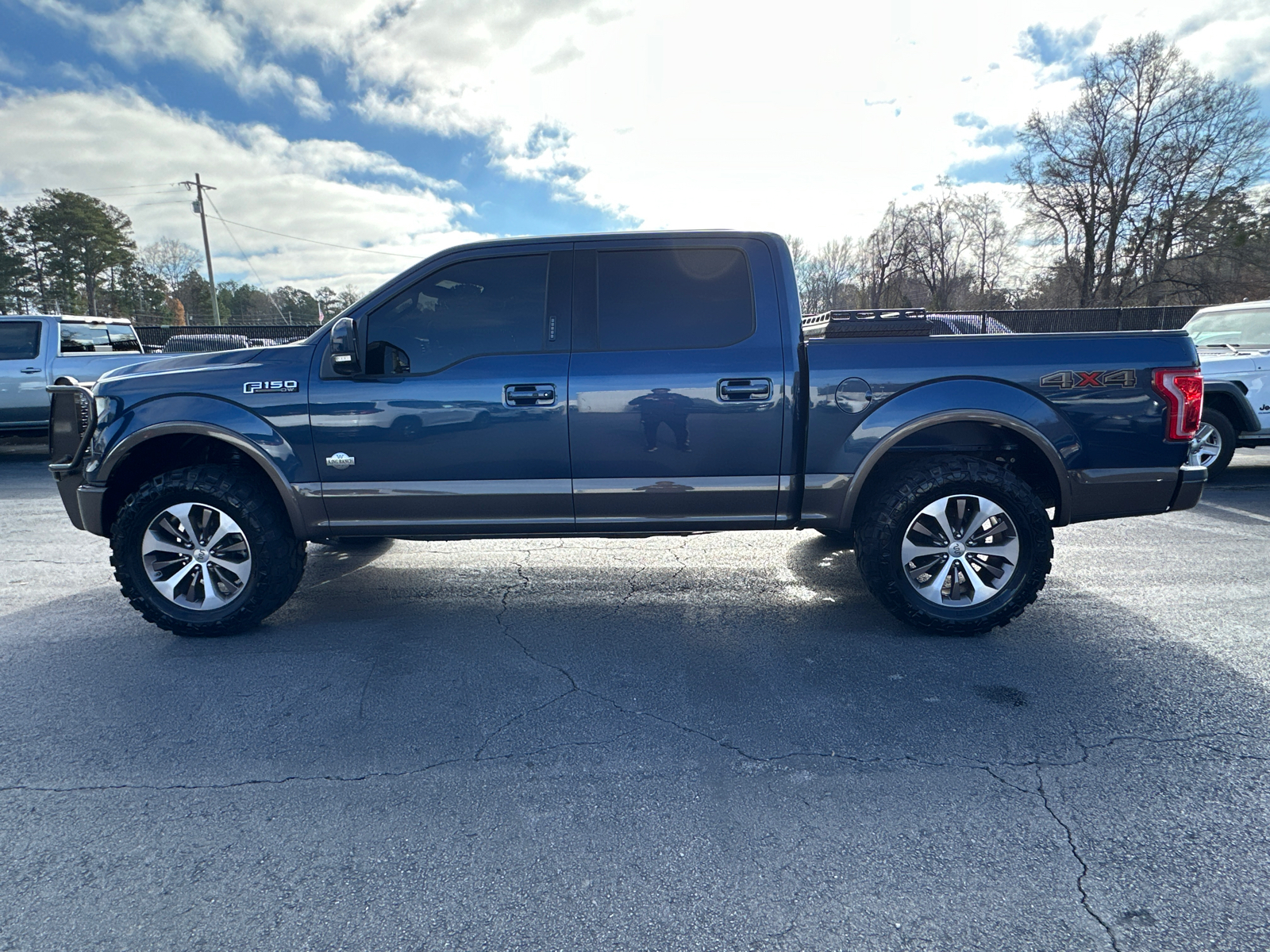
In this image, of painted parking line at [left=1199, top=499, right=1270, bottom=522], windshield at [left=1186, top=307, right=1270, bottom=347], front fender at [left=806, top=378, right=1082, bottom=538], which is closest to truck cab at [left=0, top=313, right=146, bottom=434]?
front fender at [left=806, top=378, right=1082, bottom=538]

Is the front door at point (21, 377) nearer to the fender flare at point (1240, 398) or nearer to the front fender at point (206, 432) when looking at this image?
the front fender at point (206, 432)

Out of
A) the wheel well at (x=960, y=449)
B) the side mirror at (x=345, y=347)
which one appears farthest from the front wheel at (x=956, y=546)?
the side mirror at (x=345, y=347)

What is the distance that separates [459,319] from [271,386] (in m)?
1.07

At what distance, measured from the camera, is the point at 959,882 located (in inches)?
79.6

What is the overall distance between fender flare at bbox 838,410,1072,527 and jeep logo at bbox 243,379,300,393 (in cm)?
304

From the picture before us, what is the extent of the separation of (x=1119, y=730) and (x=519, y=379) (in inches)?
123

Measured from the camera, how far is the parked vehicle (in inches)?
292

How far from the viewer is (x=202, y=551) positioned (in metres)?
3.86

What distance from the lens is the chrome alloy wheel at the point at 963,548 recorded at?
3.75 meters

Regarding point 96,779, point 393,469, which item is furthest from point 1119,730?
point 96,779

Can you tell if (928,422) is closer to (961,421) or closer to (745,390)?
(961,421)

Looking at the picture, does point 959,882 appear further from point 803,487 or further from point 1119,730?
point 803,487

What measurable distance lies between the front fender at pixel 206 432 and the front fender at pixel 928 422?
9.25ft

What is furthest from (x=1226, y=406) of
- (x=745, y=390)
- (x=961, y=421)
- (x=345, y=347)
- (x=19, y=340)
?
(x=19, y=340)
